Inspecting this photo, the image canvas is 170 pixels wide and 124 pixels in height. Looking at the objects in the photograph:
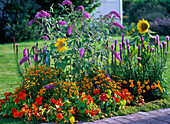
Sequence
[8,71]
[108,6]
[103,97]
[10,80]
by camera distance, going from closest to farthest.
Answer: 1. [103,97]
2. [10,80]
3. [8,71]
4. [108,6]

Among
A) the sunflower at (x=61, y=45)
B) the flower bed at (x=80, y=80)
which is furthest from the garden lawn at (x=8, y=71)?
the sunflower at (x=61, y=45)

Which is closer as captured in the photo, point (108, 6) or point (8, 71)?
point (8, 71)

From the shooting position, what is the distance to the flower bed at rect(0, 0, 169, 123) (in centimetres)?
418

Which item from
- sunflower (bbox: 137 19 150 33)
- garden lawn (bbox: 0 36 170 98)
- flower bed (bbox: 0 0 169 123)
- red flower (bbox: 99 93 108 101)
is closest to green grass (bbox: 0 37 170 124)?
garden lawn (bbox: 0 36 170 98)

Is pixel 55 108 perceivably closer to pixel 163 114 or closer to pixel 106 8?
pixel 163 114

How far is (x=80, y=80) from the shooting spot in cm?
495

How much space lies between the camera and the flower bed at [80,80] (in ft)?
13.7

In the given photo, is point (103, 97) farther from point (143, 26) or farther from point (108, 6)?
point (108, 6)

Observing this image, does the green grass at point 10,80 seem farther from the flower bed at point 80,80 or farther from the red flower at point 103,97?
the red flower at point 103,97

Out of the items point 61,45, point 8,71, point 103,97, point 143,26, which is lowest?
point 103,97

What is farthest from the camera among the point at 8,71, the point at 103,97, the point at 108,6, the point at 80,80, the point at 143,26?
the point at 108,6

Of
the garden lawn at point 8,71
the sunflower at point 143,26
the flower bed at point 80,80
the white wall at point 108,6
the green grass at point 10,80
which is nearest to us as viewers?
the flower bed at point 80,80

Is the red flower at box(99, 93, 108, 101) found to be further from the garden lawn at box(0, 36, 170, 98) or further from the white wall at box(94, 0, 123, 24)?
the white wall at box(94, 0, 123, 24)

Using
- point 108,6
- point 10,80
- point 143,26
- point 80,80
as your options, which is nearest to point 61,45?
point 80,80
